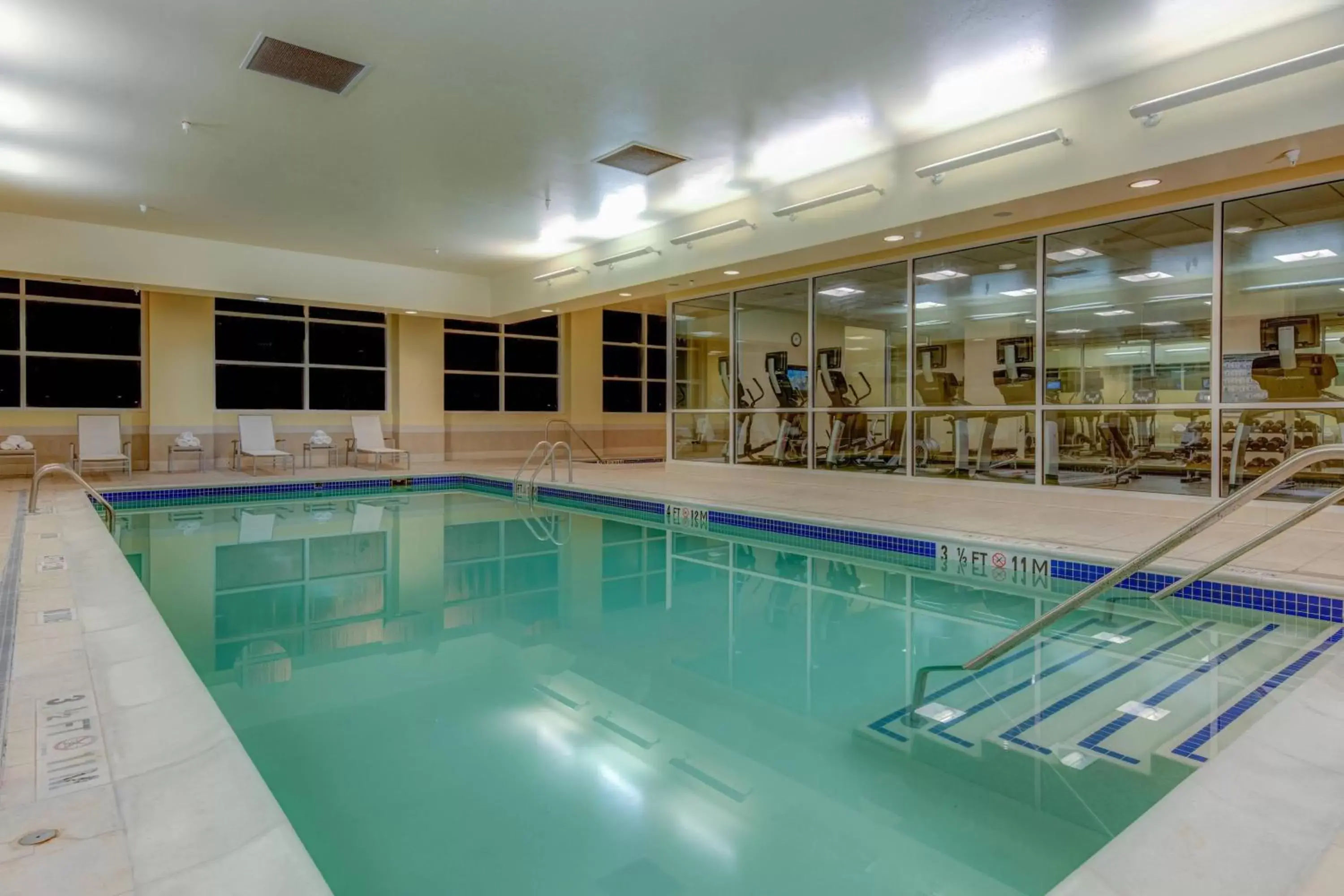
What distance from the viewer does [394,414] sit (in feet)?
40.2

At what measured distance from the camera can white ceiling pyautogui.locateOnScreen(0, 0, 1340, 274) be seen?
3832 millimetres

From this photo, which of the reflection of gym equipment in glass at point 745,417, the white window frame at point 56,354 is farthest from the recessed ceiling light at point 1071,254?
the white window frame at point 56,354

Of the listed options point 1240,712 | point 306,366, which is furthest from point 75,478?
point 1240,712

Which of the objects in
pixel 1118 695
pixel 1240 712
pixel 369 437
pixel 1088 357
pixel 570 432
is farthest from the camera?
pixel 570 432

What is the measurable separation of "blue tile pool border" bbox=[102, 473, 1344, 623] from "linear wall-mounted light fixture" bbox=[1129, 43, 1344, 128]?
250 cm

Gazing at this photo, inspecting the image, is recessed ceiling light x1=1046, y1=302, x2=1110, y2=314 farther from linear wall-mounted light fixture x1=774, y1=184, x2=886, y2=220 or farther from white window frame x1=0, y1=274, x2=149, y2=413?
white window frame x1=0, y1=274, x2=149, y2=413

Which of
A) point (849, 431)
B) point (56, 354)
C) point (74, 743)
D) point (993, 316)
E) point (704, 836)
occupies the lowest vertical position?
point (704, 836)

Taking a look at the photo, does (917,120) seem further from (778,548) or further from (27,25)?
(27,25)

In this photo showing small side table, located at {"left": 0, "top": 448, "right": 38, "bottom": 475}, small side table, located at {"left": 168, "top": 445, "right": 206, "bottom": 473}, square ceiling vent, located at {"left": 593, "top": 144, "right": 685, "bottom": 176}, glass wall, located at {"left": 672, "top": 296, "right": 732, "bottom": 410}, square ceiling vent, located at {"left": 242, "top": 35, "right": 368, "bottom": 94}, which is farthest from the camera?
small side table, located at {"left": 168, "top": 445, "right": 206, "bottom": 473}

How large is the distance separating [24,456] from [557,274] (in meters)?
6.79

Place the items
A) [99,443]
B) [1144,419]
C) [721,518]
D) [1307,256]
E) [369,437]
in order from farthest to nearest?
[369,437]
[99,443]
[721,518]
[1144,419]
[1307,256]

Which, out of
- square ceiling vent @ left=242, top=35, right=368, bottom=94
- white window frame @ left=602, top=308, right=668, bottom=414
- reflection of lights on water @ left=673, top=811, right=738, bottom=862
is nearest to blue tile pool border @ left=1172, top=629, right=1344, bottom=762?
reflection of lights on water @ left=673, top=811, right=738, bottom=862

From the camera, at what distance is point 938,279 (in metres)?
7.57

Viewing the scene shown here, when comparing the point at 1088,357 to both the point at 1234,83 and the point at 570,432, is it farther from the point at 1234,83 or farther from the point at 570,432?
the point at 570,432
